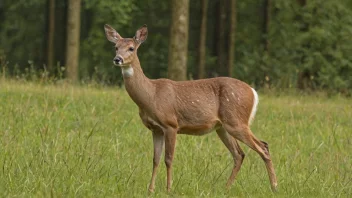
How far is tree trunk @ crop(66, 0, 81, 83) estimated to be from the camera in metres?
20.0

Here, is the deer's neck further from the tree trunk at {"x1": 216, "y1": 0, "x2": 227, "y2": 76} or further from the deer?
the tree trunk at {"x1": 216, "y1": 0, "x2": 227, "y2": 76}

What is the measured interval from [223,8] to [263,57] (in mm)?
2317

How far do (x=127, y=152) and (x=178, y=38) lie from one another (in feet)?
27.9

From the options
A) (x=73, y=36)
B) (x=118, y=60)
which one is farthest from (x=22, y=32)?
(x=118, y=60)

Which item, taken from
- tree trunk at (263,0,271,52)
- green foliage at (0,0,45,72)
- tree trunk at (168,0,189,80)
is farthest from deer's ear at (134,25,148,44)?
green foliage at (0,0,45,72)

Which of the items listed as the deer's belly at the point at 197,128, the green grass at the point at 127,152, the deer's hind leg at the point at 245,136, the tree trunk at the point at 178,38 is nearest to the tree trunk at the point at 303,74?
the tree trunk at the point at 178,38

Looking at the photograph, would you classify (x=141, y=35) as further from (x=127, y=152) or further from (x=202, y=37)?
(x=202, y=37)

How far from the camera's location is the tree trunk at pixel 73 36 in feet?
65.7

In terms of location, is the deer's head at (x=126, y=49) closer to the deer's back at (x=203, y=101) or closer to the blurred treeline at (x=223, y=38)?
the deer's back at (x=203, y=101)

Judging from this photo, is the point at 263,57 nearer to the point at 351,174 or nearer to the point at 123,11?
the point at 123,11

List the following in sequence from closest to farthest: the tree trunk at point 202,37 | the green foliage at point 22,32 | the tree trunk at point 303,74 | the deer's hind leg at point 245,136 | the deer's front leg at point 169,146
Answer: the deer's front leg at point 169,146, the deer's hind leg at point 245,136, the tree trunk at point 303,74, the tree trunk at point 202,37, the green foliage at point 22,32

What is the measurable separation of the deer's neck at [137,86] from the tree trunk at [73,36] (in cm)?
1184

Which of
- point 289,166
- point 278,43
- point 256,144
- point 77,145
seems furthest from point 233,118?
point 278,43

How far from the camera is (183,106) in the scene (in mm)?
8117
